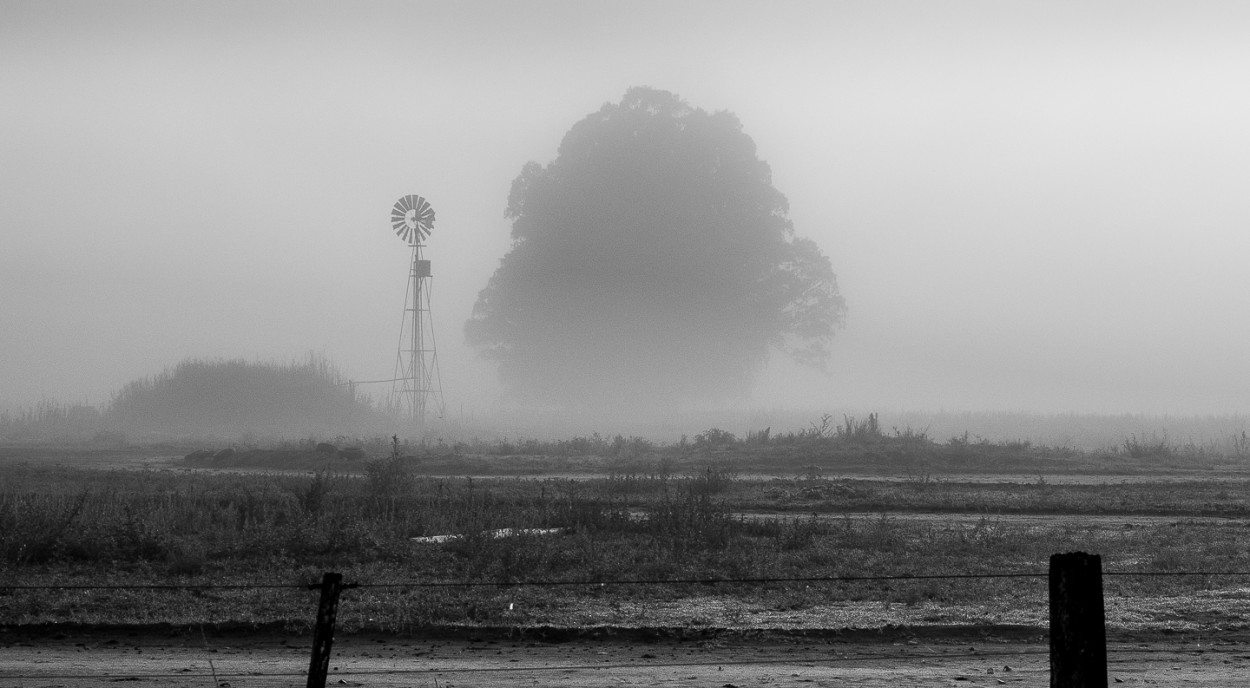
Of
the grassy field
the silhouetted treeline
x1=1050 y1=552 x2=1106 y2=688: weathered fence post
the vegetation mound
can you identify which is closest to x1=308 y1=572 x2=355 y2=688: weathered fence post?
the grassy field

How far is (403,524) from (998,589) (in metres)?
8.45

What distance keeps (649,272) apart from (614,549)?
2039 inches

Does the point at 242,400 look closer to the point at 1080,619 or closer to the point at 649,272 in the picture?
the point at 649,272

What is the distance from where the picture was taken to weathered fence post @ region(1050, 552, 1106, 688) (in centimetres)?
556

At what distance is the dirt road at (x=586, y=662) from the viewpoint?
880 cm

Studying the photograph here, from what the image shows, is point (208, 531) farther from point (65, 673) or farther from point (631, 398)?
point (631, 398)

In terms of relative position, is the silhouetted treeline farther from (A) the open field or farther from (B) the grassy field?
(A) the open field

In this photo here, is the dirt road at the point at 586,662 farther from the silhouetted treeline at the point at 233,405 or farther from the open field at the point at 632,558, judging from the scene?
the silhouetted treeline at the point at 233,405

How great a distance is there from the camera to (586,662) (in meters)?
9.52

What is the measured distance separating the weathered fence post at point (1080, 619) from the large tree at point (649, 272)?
58194 mm

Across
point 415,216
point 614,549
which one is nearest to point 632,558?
point 614,549

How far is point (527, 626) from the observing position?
10.8m

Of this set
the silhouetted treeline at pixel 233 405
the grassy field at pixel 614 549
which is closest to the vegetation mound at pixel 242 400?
the silhouetted treeline at pixel 233 405

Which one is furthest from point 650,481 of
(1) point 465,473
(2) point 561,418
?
(2) point 561,418
